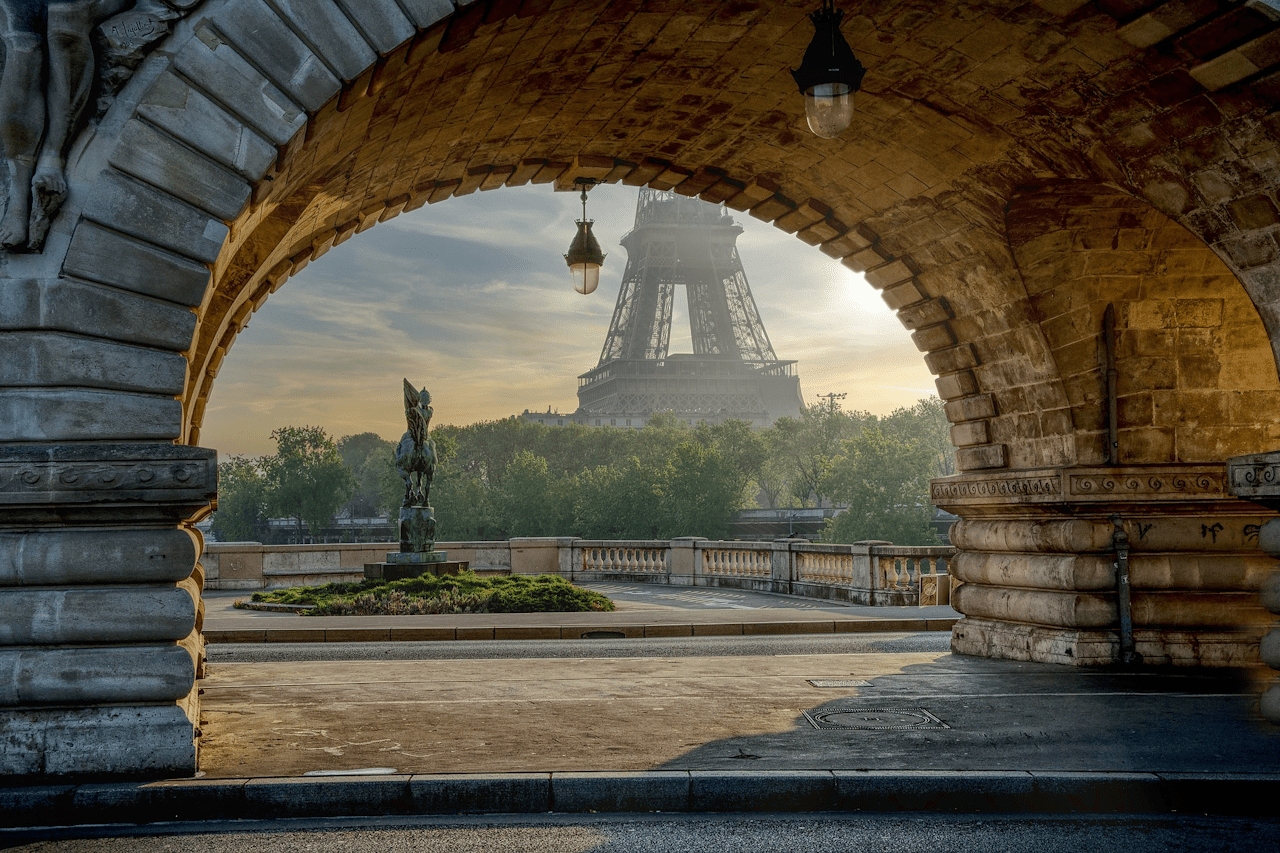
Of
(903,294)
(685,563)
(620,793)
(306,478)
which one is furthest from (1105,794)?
(306,478)

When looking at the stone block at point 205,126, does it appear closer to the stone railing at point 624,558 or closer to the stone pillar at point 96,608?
the stone pillar at point 96,608

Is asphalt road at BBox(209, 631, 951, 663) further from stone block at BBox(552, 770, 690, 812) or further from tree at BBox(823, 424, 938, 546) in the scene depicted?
tree at BBox(823, 424, 938, 546)

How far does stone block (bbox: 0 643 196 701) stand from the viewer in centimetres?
562

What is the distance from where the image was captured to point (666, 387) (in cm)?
12556

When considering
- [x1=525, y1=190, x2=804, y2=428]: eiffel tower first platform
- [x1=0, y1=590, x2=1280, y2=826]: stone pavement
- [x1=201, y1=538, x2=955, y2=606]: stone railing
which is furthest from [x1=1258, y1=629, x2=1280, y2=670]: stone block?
[x1=525, y1=190, x2=804, y2=428]: eiffel tower first platform

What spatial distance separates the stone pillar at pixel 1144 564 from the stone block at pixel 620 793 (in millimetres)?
6037

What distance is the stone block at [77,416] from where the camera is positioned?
18.6 feet

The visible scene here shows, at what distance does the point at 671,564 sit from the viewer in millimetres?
27750

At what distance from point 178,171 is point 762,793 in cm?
473

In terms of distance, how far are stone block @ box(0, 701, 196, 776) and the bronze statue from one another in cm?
1659

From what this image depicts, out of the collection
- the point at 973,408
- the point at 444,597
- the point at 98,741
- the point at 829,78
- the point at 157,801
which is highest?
the point at 829,78

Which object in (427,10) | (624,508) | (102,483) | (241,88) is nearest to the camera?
(102,483)

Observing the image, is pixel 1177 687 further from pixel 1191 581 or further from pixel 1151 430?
pixel 1151 430

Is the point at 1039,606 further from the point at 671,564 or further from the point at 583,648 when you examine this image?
the point at 671,564
